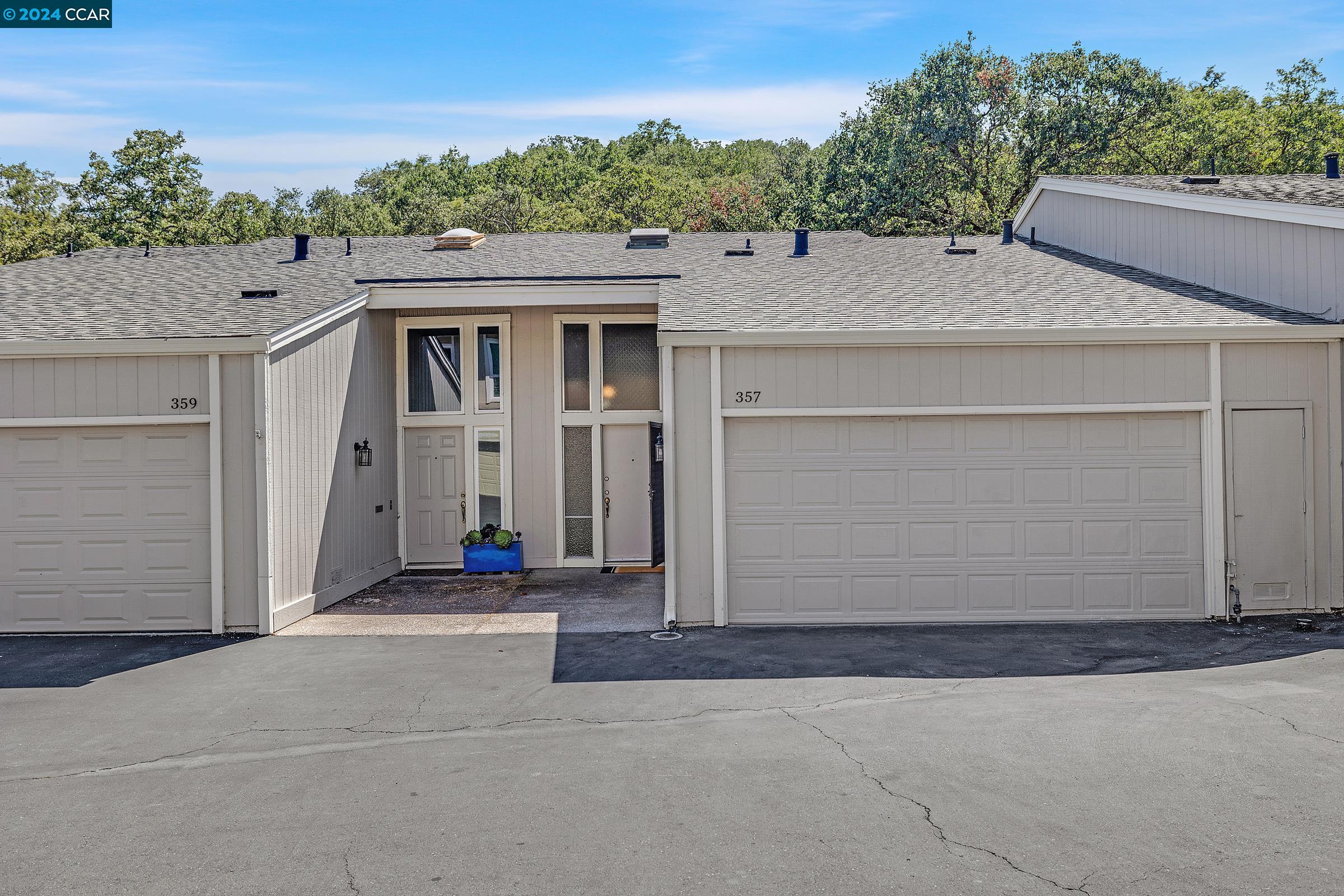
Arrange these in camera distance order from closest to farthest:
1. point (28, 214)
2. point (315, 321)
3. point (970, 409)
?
point (970, 409) → point (315, 321) → point (28, 214)

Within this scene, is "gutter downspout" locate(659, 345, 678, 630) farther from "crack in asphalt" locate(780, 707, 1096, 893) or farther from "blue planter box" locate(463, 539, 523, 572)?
"blue planter box" locate(463, 539, 523, 572)

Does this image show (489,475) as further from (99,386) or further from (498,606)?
(99,386)

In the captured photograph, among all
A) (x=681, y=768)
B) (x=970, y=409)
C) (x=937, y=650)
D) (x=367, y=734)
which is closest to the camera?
(x=681, y=768)

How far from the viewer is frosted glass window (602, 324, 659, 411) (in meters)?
13.6

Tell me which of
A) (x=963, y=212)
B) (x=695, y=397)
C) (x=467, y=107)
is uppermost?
(x=467, y=107)

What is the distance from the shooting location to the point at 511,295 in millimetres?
12586

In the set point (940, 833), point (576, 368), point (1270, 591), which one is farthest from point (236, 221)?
point (940, 833)

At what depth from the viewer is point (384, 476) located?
42.5ft

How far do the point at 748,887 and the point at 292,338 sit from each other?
26.0ft

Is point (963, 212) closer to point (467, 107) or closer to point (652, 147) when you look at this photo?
point (467, 107)

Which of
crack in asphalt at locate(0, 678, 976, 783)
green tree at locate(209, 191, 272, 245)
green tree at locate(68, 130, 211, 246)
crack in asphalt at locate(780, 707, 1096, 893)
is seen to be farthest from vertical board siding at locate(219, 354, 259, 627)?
green tree at locate(68, 130, 211, 246)

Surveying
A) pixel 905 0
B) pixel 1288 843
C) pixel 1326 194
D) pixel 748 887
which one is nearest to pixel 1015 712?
pixel 1288 843

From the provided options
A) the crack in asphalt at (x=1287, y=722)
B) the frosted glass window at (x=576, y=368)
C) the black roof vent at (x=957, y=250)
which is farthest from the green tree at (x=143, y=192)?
the crack in asphalt at (x=1287, y=722)

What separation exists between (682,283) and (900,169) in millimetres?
17526
